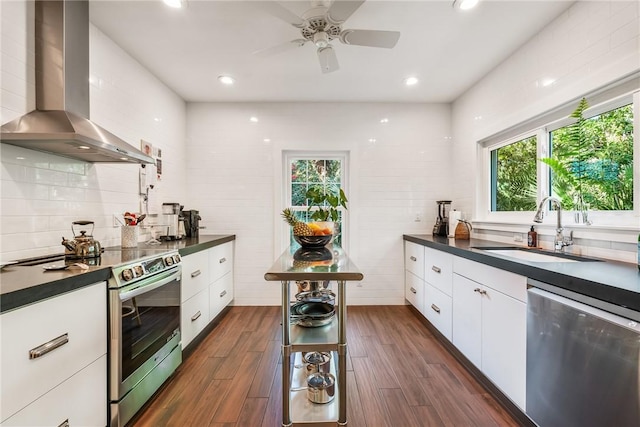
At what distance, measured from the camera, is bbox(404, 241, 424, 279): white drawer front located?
310 centimetres

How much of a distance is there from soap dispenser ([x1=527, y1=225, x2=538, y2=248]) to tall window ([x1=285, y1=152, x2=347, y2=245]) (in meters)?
1.99

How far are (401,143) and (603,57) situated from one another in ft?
6.76

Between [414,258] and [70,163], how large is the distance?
3.18 metres

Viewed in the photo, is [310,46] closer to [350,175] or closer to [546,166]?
[350,175]

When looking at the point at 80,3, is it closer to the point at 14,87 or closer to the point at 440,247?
the point at 14,87

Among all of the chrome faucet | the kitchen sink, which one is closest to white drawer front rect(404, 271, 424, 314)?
the kitchen sink

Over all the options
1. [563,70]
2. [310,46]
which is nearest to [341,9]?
[310,46]

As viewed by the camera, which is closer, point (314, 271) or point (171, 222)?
point (314, 271)

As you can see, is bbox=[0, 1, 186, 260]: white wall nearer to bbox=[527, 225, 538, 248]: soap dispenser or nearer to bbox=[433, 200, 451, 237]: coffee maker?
bbox=[433, 200, 451, 237]: coffee maker

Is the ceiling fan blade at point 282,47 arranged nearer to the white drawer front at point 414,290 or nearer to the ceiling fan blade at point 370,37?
the ceiling fan blade at point 370,37

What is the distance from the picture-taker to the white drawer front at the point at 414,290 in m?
3.10

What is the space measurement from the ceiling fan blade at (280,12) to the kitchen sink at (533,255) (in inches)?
78.0

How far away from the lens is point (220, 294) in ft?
10.3

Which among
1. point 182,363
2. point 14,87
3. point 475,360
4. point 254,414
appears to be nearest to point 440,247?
point 475,360
